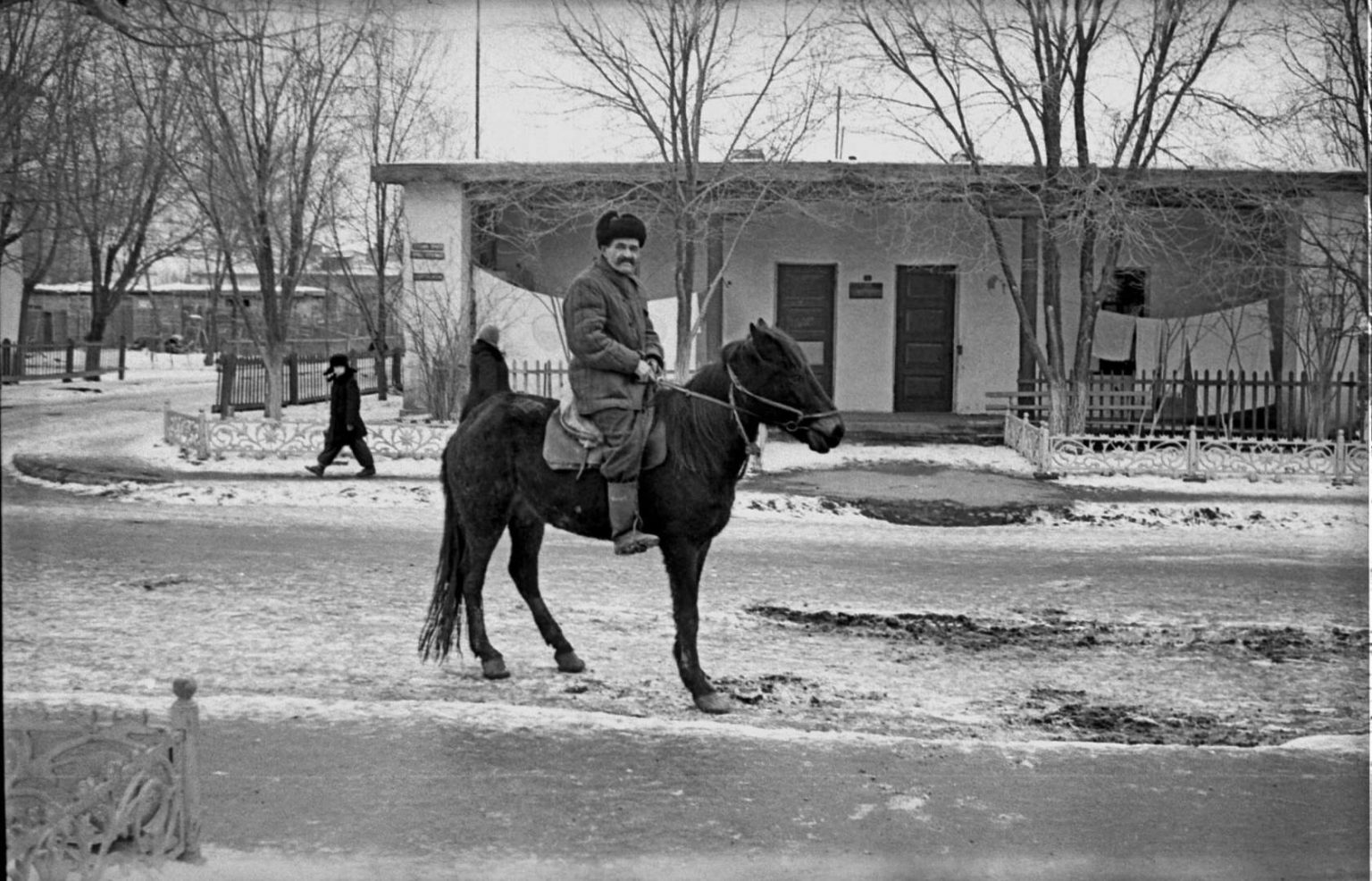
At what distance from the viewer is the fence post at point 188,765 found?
4.43 m

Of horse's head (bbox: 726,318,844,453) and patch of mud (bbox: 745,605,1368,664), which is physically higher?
horse's head (bbox: 726,318,844,453)

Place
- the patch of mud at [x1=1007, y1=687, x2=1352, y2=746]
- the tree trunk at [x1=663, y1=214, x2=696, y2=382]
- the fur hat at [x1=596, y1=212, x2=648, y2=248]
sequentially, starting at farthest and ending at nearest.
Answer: the tree trunk at [x1=663, y1=214, x2=696, y2=382] → the fur hat at [x1=596, y1=212, x2=648, y2=248] → the patch of mud at [x1=1007, y1=687, x2=1352, y2=746]

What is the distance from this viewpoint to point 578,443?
7.39 metres

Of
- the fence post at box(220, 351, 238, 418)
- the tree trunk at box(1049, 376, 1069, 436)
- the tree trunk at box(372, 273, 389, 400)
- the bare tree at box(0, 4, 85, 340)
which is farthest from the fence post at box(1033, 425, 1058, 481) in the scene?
the fence post at box(220, 351, 238, 418)

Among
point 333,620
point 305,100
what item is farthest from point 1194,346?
point 333,620

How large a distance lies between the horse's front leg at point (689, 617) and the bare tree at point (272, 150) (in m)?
12.3

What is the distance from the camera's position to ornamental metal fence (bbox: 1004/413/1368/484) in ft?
→ 57.5

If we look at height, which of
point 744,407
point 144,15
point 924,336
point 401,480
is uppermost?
point 144,15

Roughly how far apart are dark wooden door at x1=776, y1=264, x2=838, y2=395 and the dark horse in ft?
51.2

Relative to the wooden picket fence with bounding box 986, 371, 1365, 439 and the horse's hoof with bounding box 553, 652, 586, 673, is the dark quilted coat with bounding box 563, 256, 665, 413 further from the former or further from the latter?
the wooden picket fence with bounding box 986, 371, 1365, 439

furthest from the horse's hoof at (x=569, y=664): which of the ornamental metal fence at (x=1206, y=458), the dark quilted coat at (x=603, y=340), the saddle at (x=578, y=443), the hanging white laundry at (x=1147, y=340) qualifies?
the hanging white laundry at (x=1147, y=340)

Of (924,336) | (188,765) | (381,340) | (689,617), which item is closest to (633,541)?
(689,617)

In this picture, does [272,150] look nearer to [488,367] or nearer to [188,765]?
[488,367]

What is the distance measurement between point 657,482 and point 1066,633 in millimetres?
3628
